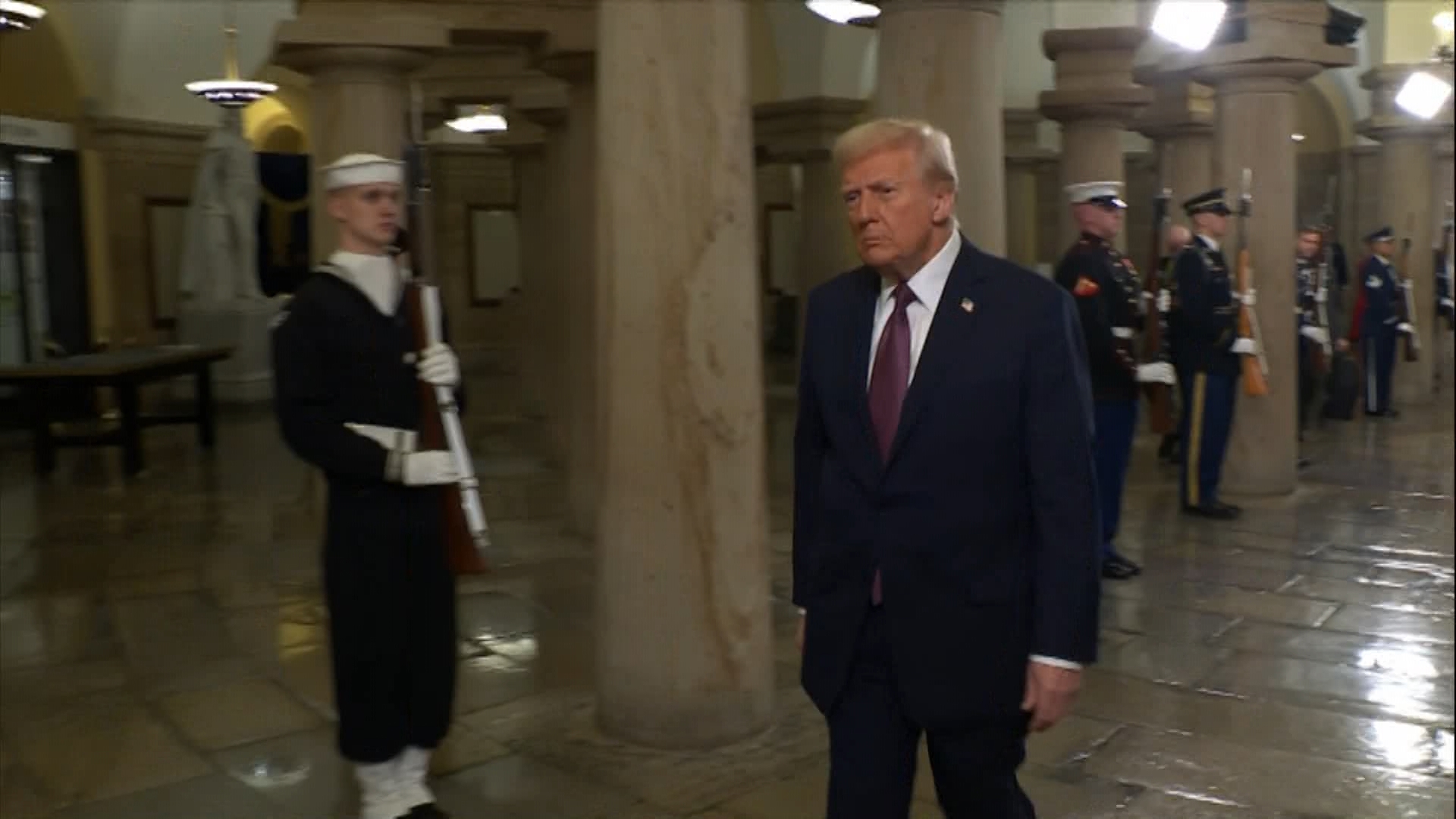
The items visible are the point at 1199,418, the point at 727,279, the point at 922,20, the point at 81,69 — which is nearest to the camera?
the point at 727,279

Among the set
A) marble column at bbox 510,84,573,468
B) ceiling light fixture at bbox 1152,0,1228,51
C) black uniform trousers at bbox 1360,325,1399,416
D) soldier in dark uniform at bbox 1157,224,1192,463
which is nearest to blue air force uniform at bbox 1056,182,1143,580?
soldier in dark uniform at bbox 1157,224,1192,463

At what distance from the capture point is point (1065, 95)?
34.5 feet

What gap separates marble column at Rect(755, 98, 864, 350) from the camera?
14.1 metres

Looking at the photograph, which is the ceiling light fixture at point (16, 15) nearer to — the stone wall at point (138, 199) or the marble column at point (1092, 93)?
the marble column at point (1092, 93)

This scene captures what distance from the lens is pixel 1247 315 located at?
8.33m

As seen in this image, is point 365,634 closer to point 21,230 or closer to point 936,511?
point 936,511

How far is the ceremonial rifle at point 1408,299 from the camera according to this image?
13.8 meters

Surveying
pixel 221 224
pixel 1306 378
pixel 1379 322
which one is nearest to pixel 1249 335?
pixel 1306 378

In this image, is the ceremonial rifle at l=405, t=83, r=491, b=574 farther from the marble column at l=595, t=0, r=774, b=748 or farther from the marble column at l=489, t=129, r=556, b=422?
the marble column at l=489, t=129, r=556, b=422

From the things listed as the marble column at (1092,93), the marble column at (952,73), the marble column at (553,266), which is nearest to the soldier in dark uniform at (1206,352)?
the marble column at (1092,93)

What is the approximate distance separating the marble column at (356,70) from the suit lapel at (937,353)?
5.12 m

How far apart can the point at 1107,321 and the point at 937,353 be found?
4.34 meters

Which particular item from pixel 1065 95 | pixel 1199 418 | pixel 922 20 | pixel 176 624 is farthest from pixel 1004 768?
pixel 1065 95

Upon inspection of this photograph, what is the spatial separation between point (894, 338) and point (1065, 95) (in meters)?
8.45
